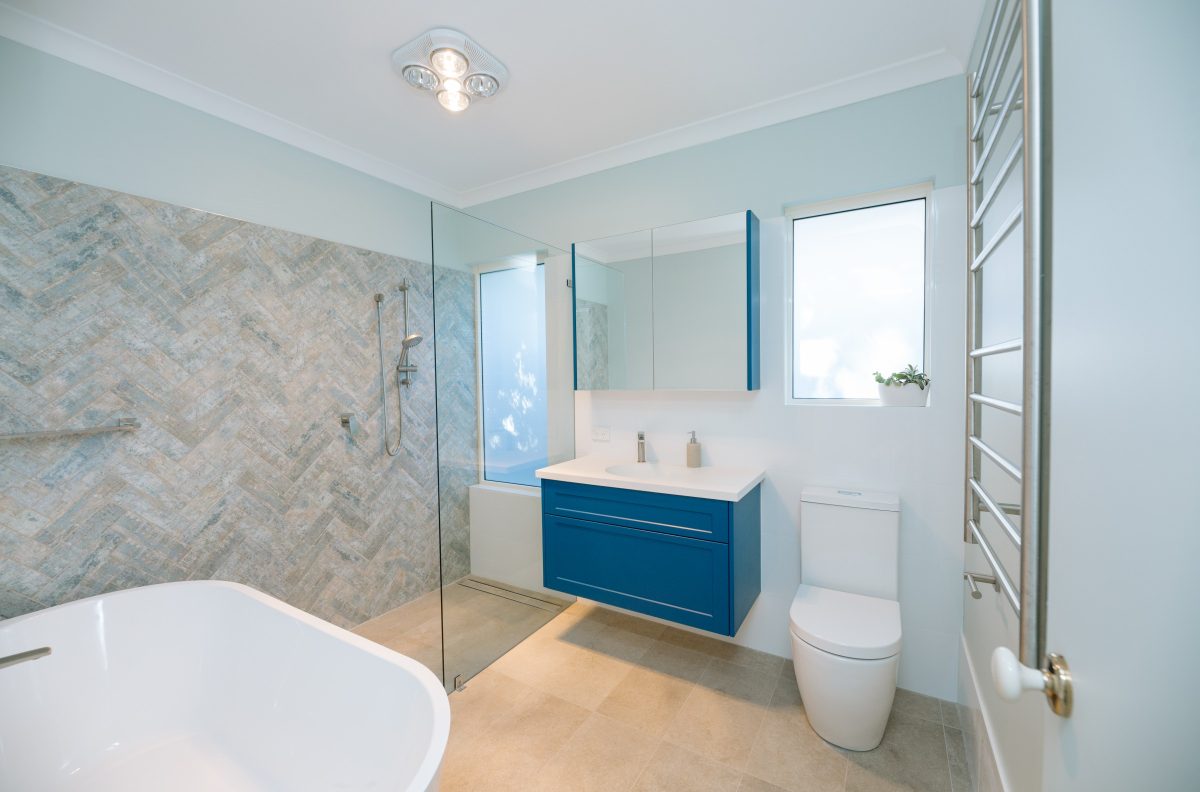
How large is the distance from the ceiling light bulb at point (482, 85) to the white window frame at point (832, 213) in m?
1.50

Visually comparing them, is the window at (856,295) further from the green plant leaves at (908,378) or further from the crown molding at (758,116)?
the crown molding at (758,116)

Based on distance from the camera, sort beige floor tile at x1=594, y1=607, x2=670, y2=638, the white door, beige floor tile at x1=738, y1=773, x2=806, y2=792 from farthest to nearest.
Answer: beige floor tile at x1=594, y1=607, x2=670, y2=638 → beige floor tile at x1=738, y1=773, x2=806, y2=792 → the white door

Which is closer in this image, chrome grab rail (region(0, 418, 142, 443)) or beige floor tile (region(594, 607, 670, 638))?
chrome grab rail (region(0, 418, 142, 443))

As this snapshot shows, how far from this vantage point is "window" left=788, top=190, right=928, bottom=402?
227 centimetres

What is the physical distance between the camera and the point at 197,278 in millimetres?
2236

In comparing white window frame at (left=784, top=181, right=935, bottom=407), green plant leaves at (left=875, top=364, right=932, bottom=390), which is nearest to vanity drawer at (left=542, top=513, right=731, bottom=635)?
white window frame at (left=784, top=181, right=935, bottom=407)

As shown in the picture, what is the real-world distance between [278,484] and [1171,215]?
3087 mm

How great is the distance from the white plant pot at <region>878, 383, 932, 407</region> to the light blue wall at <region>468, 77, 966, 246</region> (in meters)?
0.88

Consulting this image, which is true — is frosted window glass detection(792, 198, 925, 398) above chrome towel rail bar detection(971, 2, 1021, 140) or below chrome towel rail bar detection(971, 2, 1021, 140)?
below

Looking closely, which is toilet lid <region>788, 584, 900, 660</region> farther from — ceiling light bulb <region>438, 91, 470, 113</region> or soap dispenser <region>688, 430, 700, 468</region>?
ceiling light bulb <region>438, 91, 470, 113</region>

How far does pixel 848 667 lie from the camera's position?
1759 mm

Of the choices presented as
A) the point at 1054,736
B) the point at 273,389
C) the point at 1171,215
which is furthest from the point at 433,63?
the point at 1054,736

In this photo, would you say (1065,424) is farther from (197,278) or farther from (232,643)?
(197,278)

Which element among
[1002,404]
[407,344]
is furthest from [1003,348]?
[407,344]
